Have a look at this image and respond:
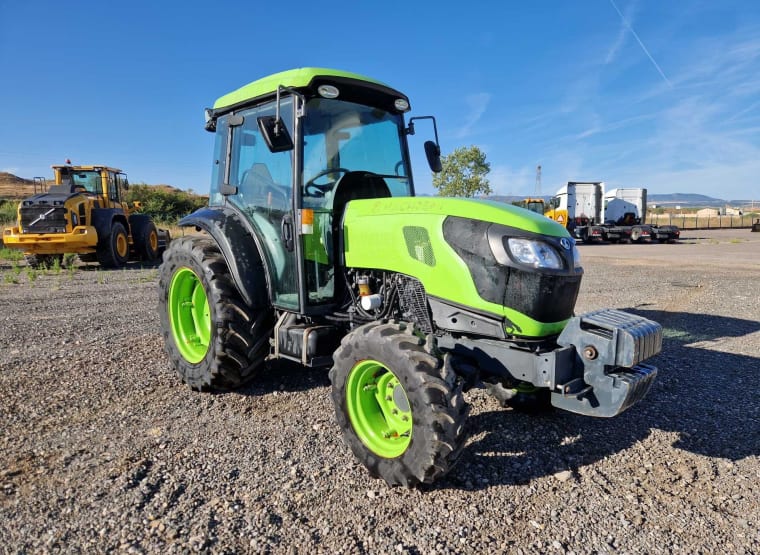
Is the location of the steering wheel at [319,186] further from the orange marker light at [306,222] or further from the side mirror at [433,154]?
the side mirror at [433,154]

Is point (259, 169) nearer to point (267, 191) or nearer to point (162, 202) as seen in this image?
point (267, 191)

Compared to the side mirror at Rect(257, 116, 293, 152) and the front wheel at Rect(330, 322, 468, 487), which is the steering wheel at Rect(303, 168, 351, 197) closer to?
the side mirror at Rect(257, 116, 293, 152)

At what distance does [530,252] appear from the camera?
2.91 metres

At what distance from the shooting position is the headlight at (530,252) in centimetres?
290

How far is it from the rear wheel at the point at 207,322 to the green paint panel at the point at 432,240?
3.57 ft

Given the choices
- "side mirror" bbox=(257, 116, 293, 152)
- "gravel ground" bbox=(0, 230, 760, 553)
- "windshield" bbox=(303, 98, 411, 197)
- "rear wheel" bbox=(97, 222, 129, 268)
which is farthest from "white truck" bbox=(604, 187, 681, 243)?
"side mirror" bbox=(257, 116, 293, 152)

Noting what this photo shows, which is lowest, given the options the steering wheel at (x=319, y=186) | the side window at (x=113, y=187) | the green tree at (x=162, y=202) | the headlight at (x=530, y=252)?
the headlight at (x=530, y=252)

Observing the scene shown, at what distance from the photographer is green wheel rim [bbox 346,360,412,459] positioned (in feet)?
9.77

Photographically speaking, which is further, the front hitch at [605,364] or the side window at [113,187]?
the side window at [113,187]

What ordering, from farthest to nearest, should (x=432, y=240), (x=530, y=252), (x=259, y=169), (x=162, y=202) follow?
(x=162, y=202), (x=259, y=169), (x=432, y=240), (x=530, y=252)

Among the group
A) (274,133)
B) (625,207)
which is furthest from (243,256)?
(625,207)

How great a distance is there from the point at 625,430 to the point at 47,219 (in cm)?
1293

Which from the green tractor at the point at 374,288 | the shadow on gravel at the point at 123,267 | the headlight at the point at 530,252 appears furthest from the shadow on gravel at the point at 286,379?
the shadow on gravel at the point at 123,267

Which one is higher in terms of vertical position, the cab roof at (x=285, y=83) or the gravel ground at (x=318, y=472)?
the cab roof at (x=285, y=83)
